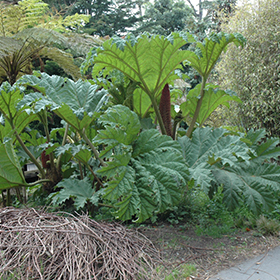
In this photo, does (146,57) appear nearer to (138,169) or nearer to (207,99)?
(207,99)

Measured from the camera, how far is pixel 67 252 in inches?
64.9

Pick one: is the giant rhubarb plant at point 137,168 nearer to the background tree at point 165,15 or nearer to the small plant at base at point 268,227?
the small plant at base at point 268,227

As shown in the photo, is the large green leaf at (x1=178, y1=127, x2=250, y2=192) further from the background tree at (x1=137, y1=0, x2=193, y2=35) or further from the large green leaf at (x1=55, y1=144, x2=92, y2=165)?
the background tree at (x1=137, y1=0, x2=193, y2=35)

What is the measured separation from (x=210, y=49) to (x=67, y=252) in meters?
2.22

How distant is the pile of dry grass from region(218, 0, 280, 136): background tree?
3.57 m

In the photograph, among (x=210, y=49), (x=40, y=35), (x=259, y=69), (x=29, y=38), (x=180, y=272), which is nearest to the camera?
(x=180, y=272)

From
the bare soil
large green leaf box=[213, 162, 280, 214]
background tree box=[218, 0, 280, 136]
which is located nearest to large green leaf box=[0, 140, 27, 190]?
the bare soil

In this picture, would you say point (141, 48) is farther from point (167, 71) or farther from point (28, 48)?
point (28, 48)

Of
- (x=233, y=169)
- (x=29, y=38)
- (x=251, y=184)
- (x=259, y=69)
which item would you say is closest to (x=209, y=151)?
(x=233, y=169)

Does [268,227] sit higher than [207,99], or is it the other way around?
[207,99]

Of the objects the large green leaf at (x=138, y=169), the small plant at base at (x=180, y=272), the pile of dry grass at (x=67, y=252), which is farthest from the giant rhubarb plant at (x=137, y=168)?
the small plant at base at (x=180, y=272)

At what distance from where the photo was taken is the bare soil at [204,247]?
1.96 metres

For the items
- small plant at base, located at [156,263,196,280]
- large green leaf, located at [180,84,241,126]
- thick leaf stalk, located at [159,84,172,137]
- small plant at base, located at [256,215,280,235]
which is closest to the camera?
small plant at base, located at [156,263,196,280]

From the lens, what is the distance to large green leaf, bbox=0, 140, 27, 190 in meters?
2.26
